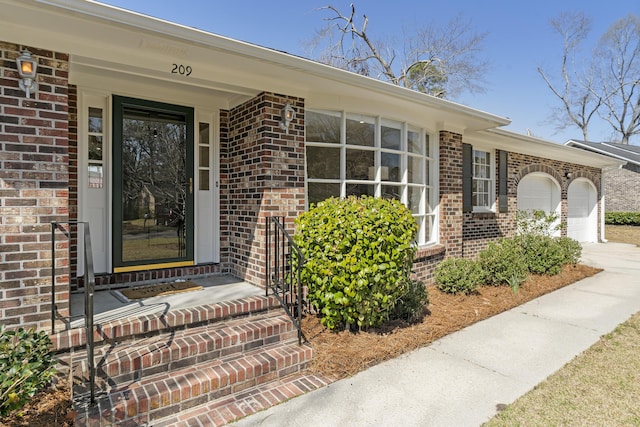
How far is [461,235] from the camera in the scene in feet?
23.2

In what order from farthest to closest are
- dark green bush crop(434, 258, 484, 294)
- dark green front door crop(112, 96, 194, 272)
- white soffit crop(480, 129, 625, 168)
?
white soffit crop(480, 129, 625, 168) → dark green bush crop(434, 258, 484, 294) → dark green front door crop(112, 96, 194, 272)

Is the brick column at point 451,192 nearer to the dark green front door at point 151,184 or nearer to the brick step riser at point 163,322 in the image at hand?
the brick step riser at point 163,322

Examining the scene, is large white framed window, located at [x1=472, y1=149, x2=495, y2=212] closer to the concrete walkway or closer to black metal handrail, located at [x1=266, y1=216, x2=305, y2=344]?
the concrete walkway

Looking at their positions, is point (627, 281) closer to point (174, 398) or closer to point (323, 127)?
point (323, 127)

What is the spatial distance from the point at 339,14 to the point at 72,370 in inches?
686

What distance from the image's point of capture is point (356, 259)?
11.9 feet

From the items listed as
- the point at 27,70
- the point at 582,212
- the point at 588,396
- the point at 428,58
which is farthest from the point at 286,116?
the point at 428,58

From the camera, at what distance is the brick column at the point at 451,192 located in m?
6.58

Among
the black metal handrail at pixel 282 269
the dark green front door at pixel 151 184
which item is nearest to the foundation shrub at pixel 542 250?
the black metal handrail at pixel 282 269

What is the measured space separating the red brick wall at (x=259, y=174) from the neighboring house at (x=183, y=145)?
18mm

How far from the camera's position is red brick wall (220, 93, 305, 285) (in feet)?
14.1

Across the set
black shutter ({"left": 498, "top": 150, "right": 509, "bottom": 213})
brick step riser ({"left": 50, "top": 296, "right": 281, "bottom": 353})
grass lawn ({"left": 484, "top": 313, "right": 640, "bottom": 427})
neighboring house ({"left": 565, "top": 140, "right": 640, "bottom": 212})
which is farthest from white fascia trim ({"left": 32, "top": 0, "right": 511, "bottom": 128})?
neighboring house ({"left": 565, "top": 140, "right": 640, "bottom": 212})

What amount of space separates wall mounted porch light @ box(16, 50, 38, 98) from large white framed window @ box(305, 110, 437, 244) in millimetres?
2795

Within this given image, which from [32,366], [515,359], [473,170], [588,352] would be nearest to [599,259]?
[473,170]
